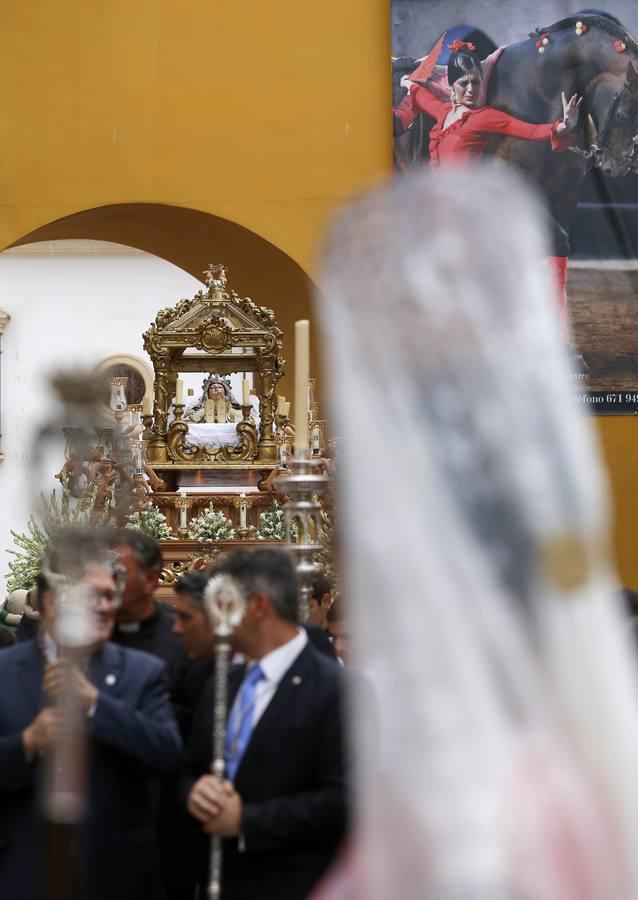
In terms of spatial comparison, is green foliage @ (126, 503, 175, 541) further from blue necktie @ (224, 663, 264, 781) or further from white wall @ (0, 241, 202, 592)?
white wall @ (0, 241, 202, 592)

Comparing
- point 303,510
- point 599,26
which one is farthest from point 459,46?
point 303,510

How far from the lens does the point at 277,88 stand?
10109 mm

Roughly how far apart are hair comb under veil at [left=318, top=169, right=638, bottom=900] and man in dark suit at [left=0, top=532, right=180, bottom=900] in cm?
163

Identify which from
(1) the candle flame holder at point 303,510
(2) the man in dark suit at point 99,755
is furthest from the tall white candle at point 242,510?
(2) the man in dark suit at point 99,755

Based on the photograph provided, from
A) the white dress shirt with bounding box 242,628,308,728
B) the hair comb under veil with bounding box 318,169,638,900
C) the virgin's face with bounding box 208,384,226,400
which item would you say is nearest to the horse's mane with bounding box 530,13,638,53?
the virgin's face with bounding box 208,384,226,400

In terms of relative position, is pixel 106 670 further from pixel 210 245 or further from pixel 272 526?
pixel 210 245

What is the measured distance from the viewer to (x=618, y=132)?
31.9 ft

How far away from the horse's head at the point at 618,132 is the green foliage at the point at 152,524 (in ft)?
13.8

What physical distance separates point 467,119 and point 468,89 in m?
0.21

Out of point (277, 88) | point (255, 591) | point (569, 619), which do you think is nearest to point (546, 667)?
point (569, 619)

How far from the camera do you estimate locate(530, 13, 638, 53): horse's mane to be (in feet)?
32.2

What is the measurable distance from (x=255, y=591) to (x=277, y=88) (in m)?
7.72

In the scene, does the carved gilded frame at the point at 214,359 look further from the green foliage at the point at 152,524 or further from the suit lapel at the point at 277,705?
the suit lapel at the point at 277,705

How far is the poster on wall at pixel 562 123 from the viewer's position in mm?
9742
